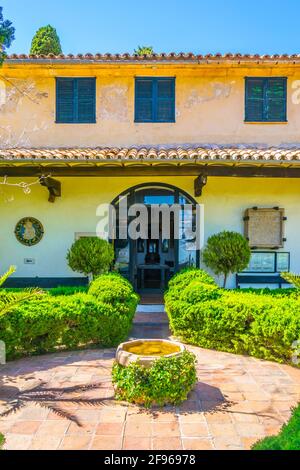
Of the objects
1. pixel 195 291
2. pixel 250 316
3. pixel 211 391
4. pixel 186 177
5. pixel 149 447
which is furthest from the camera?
pixel 186 177

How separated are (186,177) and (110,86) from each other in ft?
11.4

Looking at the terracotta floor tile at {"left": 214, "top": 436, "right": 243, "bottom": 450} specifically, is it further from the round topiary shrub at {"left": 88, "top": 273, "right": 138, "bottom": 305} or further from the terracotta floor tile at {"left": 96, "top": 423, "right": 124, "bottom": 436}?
the round topiary shrub at {"left": 88, "top": 273, "right": 138, "bottom": 305}

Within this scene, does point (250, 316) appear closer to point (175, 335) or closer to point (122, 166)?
point (175, 335)

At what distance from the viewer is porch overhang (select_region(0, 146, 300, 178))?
312 inches

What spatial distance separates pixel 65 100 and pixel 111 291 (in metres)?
6.31

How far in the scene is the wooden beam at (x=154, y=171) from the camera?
858 centimetres

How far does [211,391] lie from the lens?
465cm

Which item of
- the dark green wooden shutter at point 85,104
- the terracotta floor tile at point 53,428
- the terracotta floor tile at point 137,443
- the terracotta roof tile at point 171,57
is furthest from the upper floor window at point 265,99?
the terracotta floor tile at point 53,428

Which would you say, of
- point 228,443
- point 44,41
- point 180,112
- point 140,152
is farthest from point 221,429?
point 44,41

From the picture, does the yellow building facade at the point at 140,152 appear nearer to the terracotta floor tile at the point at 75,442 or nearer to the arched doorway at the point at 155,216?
the arched doorway at the point at 155,216

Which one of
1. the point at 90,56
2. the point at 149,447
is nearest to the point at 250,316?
the point at 149,447

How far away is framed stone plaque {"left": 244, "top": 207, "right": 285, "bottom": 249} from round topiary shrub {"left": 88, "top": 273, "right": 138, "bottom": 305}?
395cm

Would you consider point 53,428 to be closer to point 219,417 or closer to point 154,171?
point 219,417

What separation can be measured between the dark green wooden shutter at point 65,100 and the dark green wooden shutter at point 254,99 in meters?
4.98
